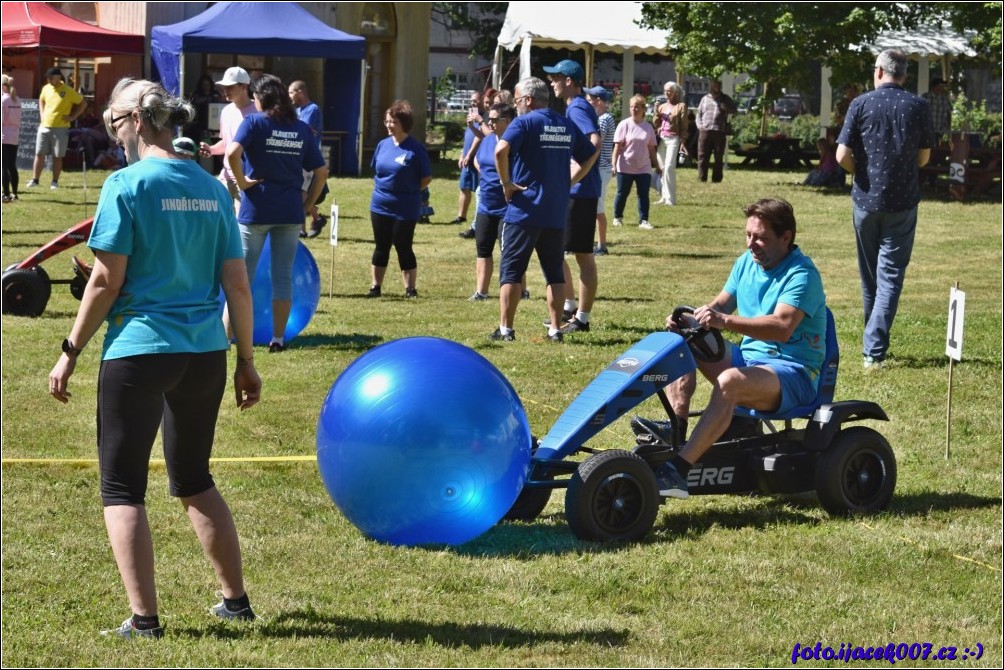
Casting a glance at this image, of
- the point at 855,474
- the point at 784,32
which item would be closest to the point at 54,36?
the point at 784,32

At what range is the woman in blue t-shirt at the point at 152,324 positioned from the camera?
181 inches

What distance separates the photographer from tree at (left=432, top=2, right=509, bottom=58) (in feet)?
190

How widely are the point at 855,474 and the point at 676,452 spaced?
0.89 metres

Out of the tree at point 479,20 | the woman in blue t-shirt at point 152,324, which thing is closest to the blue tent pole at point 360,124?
the woman in blue t-shirt at point 152,324

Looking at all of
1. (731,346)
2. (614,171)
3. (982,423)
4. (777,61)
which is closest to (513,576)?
(731,346)

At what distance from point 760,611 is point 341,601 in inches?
60.2

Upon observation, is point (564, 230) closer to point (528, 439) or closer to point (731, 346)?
point (731, 346)

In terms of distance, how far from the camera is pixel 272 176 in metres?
10.0

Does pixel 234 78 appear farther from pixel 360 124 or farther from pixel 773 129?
pixel 773 129

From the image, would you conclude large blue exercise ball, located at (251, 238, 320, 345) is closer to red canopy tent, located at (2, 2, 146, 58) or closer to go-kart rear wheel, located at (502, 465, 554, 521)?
go-kart rear wheel, located at (502, 465, 554, 521)

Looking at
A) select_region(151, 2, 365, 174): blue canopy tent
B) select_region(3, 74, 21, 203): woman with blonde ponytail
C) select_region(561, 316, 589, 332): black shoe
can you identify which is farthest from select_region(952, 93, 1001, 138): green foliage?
select_region(561, 316, 589, 332): black shoe

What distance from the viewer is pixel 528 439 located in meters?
5.93

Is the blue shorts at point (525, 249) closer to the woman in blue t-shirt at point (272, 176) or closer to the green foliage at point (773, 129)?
the woman in blue t-shirt at point (272, 176)

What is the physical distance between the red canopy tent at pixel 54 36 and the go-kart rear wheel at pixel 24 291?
15569mm
